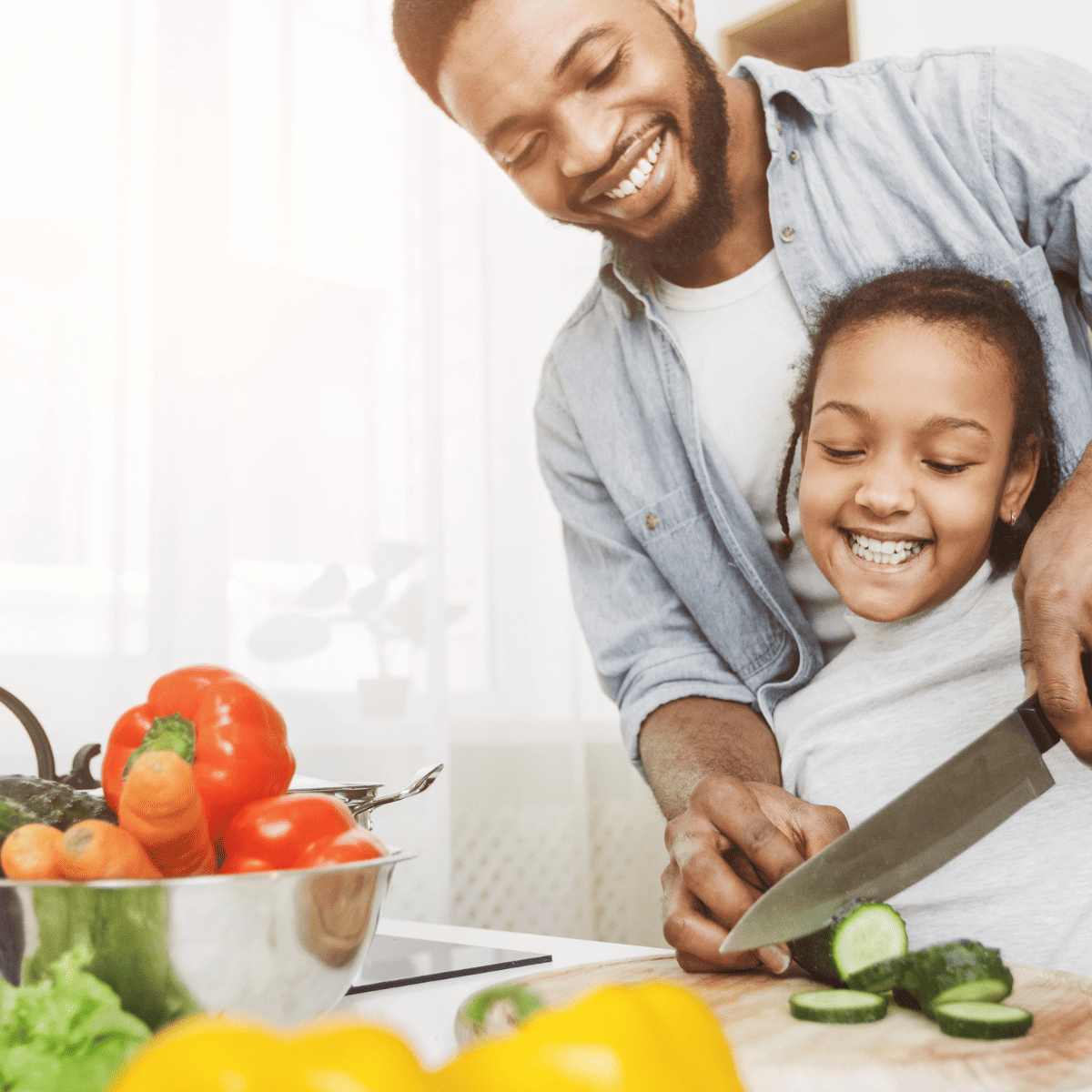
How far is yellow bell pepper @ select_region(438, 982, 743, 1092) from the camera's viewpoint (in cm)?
26

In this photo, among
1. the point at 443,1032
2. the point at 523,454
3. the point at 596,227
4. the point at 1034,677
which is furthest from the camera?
the point at 523,454

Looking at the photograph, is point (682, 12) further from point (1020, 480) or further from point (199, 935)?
point (199, 935)

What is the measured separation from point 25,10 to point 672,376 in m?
1.00

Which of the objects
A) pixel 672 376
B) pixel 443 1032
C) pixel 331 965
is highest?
pixel 672 376

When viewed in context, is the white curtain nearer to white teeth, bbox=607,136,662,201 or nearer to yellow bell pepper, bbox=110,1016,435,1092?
white teeth, bbox=607,136,662,201

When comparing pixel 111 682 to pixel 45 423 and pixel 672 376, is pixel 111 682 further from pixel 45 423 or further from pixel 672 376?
pixel 672 376

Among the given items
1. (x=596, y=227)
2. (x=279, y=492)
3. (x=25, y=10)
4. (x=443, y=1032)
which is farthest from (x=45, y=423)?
(x=443, y=1032)

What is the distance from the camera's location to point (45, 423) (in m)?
1.34

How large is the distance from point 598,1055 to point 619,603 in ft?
3.67

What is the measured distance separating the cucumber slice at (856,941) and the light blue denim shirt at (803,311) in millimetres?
521

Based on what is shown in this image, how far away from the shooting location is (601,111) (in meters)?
1.13

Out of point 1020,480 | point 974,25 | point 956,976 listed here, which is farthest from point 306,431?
point 974,25

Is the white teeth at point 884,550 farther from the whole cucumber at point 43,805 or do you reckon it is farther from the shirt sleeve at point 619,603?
the whole cucumber at point 43,805

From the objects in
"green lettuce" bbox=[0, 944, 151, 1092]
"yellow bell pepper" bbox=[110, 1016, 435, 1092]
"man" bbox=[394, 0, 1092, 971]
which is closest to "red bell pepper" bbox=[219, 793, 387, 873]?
"green lettuce" bbox=[0, 944, 151, 1092]
